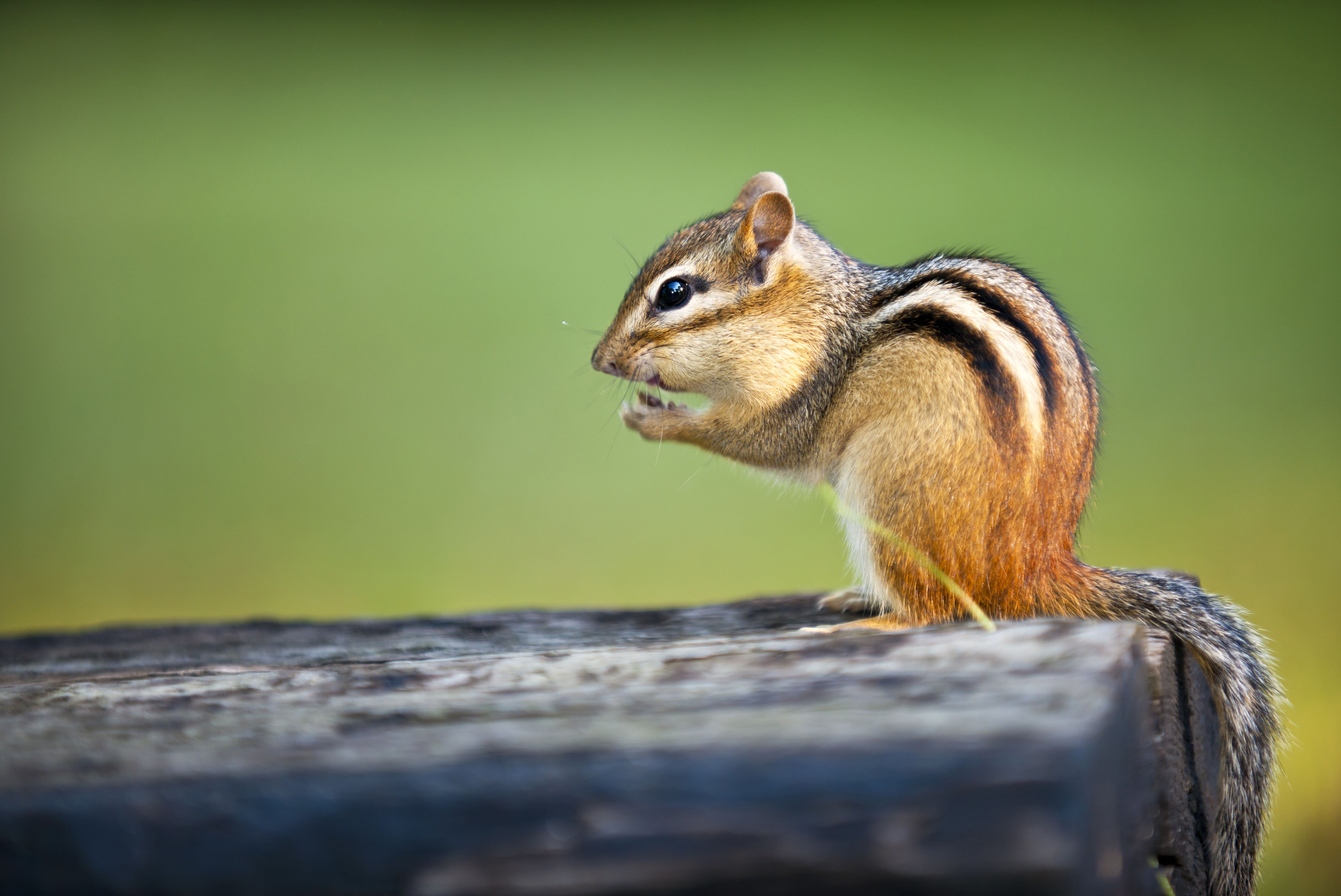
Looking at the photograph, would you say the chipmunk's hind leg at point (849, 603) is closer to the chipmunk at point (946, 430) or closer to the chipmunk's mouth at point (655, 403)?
the chipmunk at point (946, 430)

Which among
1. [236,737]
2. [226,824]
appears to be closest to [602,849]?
[226,824]

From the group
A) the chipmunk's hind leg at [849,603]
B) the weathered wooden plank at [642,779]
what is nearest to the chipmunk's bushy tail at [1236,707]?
the weathered wooden plank at [642,779]

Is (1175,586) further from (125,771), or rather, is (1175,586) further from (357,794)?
(125,771)

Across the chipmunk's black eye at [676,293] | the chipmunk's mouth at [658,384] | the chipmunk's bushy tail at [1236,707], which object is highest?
the chipmunk's black eye at [676,293]

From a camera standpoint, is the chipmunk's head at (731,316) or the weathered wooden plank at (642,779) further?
the chipmunk's head at (731,316)

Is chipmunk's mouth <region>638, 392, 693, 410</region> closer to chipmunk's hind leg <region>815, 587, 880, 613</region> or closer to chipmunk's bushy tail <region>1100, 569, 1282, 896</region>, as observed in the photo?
chipmunk's hind leg <region>815, 587, 880, 613</region>

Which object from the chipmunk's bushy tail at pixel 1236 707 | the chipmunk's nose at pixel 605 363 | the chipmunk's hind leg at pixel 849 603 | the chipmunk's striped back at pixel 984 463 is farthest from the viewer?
the chipmunk's nose at pixel 605 363

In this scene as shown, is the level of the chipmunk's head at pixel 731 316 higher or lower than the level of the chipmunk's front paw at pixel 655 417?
higher

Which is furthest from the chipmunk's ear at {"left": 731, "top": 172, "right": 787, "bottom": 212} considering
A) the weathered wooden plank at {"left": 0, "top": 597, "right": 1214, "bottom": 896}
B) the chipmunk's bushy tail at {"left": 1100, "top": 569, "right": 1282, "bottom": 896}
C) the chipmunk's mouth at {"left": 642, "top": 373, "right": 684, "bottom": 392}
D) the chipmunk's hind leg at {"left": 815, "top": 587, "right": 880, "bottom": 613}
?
the weathered wooden plank at {"left": 0, "top": 597, "right": 1214, "bottom": 896}

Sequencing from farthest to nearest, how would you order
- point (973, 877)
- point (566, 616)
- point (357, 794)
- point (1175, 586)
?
point (566, 616) → point (1175, 586) → point (357, 794) → point (973, 877)
